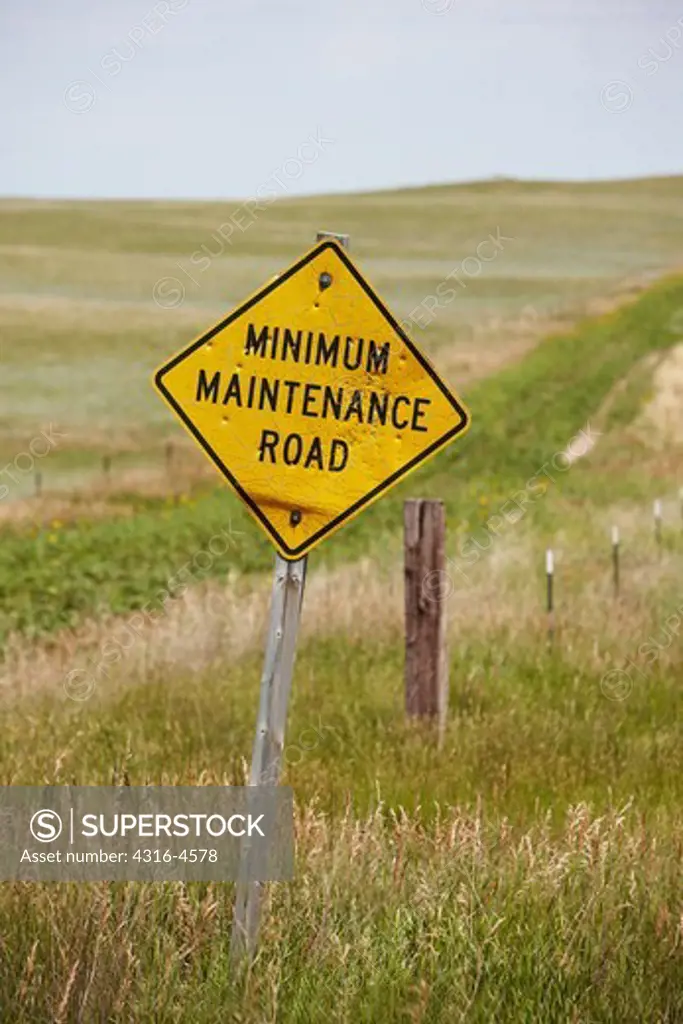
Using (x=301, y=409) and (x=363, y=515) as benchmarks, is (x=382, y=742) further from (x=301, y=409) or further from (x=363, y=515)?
(x=363, y=515)

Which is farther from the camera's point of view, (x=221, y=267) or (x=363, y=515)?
(x=221, y=267)

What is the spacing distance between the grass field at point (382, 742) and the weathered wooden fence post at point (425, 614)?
159 mm

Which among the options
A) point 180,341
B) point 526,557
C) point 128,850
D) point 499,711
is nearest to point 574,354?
point 180,341

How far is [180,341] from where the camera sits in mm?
42625

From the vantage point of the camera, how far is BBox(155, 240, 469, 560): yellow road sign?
4031mm

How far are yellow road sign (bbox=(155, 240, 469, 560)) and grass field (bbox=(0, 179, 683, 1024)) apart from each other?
3.23 ft

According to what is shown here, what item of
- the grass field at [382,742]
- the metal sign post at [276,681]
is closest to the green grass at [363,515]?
the grass field at [382,742]

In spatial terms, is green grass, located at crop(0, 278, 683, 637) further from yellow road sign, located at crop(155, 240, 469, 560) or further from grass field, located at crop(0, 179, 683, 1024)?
yellow road sign, located at crop(155, 240, 469, 560)

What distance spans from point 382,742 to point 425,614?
2.25 feet

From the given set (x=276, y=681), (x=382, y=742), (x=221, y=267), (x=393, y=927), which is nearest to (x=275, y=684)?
(x=276, y=681)

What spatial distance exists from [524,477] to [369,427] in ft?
60.8

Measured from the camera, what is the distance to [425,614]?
7.17 metres

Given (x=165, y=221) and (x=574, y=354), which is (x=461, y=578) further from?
(x=165, y=221)

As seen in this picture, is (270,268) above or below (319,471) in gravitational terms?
above
